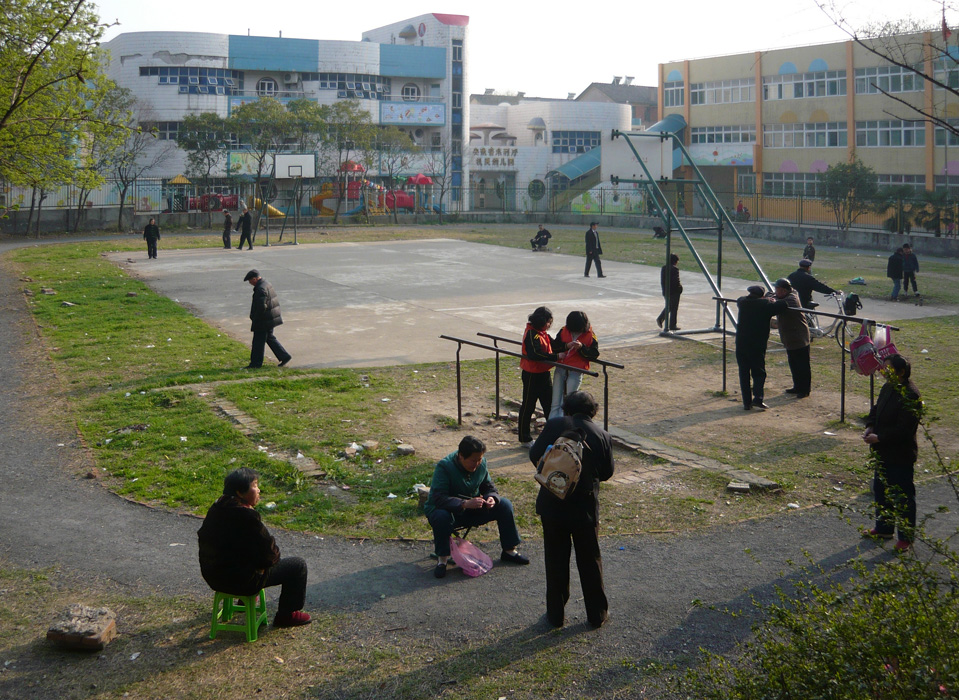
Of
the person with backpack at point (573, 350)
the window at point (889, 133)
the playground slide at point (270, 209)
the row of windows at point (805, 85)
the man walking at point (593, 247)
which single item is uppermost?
the row of windows at point (805, 85)

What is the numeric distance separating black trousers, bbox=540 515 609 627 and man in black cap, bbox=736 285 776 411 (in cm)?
667

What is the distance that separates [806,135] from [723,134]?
672cm

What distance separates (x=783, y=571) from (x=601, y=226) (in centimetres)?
4442

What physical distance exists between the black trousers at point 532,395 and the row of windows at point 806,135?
48111 mm

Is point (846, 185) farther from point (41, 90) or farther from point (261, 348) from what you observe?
point (41, 90)

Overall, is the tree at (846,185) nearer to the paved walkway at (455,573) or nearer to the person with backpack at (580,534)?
the paved walkway at (455,573)

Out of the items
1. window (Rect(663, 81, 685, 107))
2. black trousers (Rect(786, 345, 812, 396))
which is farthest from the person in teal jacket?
window (Rect(663, 81, 685, 107))

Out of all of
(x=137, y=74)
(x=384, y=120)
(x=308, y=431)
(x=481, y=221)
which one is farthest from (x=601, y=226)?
(x=308, y=431)

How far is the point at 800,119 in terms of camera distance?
54688mm

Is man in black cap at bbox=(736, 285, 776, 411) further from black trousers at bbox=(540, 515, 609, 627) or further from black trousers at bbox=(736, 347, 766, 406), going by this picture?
black trousers at bbox=(540, 515, 609, 627)

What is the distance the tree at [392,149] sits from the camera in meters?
63.5

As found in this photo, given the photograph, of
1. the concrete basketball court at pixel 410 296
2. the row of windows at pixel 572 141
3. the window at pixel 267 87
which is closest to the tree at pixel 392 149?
the window at pixel 267 87

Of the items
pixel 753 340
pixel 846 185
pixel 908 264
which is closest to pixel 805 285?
pixel 753 340

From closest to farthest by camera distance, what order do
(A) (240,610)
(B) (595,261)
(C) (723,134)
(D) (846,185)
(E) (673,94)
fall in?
(A) (240,610), (B) (595,261), (D) (846,185), (C) (723,134), (E) (673,94)
